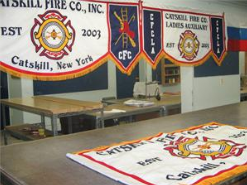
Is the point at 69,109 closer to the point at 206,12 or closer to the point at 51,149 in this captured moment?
the point at 51,149

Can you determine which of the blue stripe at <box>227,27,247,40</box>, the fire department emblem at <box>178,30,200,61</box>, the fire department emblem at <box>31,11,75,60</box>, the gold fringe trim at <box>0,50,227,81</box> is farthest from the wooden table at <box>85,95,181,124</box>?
the blue stripe at <box>227,27,247,40</box>

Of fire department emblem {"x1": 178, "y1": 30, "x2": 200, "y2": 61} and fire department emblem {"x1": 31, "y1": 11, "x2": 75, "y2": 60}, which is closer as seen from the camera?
fire department emblem {"x1": 31, "y1": 11, "x2": 75, "y2": 60}

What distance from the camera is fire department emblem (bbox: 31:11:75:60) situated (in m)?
2.61

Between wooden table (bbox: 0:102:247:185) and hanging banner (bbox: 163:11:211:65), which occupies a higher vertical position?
hanging banner (bbox: 163:11:211:65)

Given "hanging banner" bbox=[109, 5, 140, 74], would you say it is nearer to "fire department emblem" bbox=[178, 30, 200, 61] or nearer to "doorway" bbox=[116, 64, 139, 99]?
"fire department emblem" bbox=[178, 30, 200, 61]

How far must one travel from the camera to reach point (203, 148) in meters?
1.41

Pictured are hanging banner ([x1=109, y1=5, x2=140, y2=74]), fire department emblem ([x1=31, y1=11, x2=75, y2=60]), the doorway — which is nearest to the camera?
fire department emblem ([x1=31, y1=11, x2=75, y2=60])

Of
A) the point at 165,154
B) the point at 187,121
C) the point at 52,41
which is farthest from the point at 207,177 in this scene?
the point at 52,41

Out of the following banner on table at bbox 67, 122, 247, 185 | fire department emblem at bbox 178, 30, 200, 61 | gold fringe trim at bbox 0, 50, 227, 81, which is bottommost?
banner on table at bbox 67, 122, 247, 185

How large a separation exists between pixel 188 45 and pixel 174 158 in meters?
2.68

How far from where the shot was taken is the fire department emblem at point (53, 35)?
2611 mm

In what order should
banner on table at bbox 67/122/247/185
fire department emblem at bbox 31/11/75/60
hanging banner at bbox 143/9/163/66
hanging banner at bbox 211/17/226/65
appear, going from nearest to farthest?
banner on table at bbox 67/122/247/185 < fire department emblem at bbox 31/11/75/60 < hanging banner at bbox 143/9/163/66 < hanging banner at bbox 211/17/226/65

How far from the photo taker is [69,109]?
10.1ft

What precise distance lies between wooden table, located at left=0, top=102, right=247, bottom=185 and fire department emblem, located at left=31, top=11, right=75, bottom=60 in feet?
3.72
